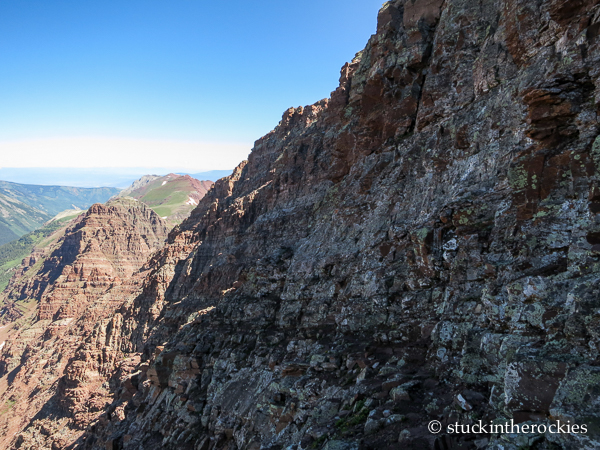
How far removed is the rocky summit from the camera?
33.9 ft

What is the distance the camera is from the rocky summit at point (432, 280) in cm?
1034

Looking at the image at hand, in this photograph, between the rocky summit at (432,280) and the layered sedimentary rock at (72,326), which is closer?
the rocky summit at (432,280)

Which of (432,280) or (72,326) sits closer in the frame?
(432,280)

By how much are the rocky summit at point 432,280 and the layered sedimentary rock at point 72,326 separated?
24.9m

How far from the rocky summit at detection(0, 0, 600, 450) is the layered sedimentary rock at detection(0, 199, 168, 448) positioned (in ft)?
81.7

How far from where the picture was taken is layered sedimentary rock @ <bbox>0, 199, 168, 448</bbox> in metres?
62.3

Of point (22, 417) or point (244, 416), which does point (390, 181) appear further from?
point (22, 417)

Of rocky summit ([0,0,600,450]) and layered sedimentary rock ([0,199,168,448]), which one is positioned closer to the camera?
rocky summit ([0,0,600,450])

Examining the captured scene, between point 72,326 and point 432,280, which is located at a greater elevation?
point 432,280

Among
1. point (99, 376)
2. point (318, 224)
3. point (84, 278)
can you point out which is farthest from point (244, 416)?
point (84, 278)

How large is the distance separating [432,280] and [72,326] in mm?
91476

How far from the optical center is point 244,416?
2270 cm

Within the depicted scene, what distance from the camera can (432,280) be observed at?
1805 centimetres

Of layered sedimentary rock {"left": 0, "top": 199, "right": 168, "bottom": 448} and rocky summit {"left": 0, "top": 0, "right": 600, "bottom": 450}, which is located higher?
rocky summit {"left": 0, "top": 0, "right": 600, "bottom": 450}
